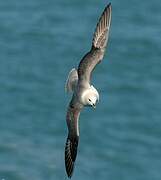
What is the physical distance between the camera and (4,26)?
141 ft

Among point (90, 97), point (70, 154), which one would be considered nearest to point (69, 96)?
point (70, 154)

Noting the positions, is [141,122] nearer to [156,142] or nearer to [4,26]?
[156,142]

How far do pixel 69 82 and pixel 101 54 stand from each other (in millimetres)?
1056

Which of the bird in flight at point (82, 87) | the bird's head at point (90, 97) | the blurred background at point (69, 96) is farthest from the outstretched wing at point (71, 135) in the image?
the blurred background at point (69, 96)

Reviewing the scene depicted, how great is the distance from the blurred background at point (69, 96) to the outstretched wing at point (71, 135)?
651 inches

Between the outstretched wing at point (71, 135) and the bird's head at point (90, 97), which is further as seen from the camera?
the outstretched wing at point (71, 135)

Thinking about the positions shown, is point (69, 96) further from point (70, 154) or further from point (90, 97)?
point (90, 97)

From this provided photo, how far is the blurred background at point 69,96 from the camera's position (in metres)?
35.9

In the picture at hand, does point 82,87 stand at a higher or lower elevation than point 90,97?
higher

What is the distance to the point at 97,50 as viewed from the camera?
17.8m

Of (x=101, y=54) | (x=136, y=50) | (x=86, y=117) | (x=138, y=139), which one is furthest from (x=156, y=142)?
(x=101, y=54)

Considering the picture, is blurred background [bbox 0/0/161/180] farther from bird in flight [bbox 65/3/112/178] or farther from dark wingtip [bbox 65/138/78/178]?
bird in flight [bbox 65/3/112/178]

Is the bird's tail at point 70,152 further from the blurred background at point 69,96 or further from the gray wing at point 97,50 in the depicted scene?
the blurred background at point 69,96

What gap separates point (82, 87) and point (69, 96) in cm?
2032
